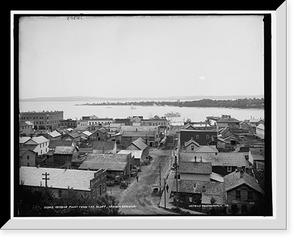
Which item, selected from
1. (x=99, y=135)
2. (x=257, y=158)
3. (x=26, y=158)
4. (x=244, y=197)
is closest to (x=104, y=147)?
(x=99, y=135)

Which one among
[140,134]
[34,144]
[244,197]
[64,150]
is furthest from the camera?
[140,134]

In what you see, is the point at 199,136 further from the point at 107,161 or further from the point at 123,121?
the point at 107,161

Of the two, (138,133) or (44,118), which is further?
(138,133)

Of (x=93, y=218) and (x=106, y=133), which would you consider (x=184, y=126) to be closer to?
(x=106, y=133)

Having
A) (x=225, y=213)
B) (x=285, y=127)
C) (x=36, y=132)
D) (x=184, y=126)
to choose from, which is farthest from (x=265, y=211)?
(x=36, y=132)

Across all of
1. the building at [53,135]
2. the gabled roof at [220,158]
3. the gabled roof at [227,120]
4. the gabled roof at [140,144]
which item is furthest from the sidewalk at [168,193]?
the building at [53,135]

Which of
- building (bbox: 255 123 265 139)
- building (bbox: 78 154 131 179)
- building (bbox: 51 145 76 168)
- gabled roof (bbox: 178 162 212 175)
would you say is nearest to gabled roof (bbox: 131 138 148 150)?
building (bbox: 78 154 131 179)
